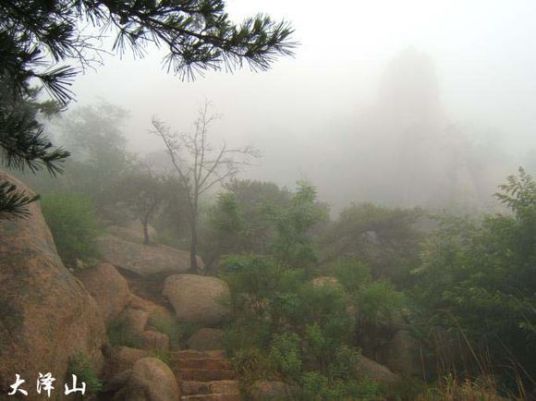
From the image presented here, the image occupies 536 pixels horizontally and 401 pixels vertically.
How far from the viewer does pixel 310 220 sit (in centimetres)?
1073

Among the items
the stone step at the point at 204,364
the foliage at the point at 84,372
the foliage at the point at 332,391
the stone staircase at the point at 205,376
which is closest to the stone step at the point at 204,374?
the stone staircase at the point at 205,376

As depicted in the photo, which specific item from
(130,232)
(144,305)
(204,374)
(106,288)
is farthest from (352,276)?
(130,232)

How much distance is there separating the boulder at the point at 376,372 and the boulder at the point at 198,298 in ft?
11.9

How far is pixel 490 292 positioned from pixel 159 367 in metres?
7.14

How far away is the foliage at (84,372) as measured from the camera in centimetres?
699

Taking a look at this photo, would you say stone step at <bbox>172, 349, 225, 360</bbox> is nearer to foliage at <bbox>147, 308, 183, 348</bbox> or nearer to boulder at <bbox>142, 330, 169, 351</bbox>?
boulder at <bbox>142, 330, 169, 351</bbox>

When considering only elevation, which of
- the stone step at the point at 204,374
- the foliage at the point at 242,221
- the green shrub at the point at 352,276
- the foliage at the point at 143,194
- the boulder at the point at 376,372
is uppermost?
the foliage at the point at 143,194

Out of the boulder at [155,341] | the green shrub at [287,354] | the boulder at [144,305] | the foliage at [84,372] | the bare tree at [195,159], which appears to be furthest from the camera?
the bare tree at [195,159]

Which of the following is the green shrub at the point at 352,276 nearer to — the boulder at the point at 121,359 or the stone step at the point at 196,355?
the stone step at the point at 196,355

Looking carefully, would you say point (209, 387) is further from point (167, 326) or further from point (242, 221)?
point (242, 221)

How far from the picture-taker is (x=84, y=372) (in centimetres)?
702

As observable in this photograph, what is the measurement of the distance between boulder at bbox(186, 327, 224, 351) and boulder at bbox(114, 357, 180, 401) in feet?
10.2

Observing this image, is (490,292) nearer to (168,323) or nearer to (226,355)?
(226,355)

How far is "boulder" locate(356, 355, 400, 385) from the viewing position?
9.64 meters
